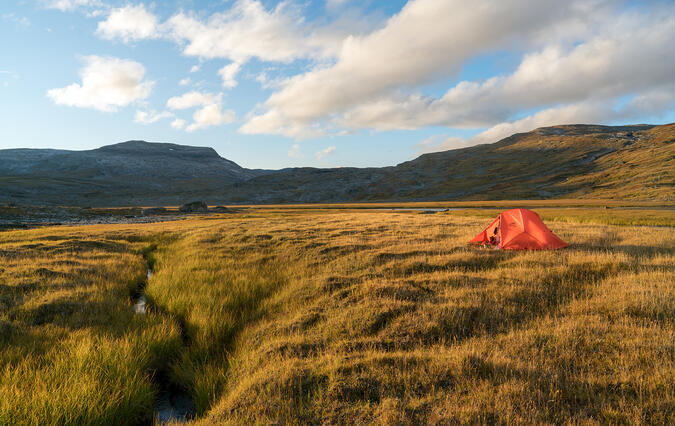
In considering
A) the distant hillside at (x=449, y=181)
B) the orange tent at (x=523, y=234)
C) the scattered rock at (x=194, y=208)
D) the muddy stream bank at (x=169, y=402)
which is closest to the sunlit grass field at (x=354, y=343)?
the muddy stream bank at (x=169, y=402)

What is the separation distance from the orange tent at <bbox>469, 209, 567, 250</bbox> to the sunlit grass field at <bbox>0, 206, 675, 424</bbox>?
2865 mm

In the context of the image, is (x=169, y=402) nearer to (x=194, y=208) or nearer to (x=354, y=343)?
(x=354, y=343)

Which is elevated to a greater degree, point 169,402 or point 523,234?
point 523,234

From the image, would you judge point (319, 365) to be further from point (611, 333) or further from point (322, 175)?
point (322, 175)

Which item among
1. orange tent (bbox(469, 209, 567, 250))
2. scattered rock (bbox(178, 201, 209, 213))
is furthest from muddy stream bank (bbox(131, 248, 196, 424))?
scattered rock (bbox(178, 201, 209, 213))

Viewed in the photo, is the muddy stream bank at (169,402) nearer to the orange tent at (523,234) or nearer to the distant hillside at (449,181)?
the orange tent at (523,234)

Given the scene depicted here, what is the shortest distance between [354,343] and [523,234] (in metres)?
12.9

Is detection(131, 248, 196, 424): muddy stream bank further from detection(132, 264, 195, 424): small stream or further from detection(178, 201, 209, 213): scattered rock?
detection(178, 201, 209, 213): scattered rock

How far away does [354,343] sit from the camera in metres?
6.07

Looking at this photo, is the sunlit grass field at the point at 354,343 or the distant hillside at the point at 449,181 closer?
the sunlit grass field at the point at 354,343

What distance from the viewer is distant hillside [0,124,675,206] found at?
109 m

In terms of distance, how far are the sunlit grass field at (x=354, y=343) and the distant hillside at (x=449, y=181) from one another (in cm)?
10077

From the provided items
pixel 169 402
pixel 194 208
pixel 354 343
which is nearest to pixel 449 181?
pixel 194 208

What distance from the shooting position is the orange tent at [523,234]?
48.5 feet
